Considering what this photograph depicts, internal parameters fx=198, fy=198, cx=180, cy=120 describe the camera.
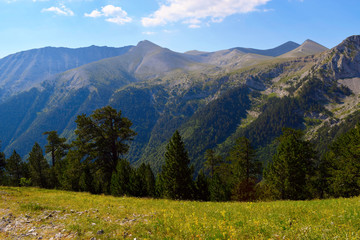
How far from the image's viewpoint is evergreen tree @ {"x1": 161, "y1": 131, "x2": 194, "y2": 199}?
31.1 meters

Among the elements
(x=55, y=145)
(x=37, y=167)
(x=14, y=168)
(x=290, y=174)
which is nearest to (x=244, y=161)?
(x=290, y=174)

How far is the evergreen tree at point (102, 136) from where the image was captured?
35.4 m

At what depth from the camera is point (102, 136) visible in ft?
120

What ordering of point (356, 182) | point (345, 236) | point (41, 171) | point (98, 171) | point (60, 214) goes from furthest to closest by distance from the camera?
point (41, 171), point (98, 171), point (356, 182), point (60, 214), point (345, 236)

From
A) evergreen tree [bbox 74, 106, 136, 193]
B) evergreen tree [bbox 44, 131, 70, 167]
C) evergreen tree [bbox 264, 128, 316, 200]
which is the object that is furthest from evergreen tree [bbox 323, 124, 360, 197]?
evergreen tree [bbox 44, 131, 70, 167]

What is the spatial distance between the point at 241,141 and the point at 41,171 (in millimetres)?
57542

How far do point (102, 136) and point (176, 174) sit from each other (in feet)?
51.6

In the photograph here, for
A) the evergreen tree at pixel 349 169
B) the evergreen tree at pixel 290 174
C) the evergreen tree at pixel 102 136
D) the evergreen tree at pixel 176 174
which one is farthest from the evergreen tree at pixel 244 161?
the evergreen tree at pixel 102 136

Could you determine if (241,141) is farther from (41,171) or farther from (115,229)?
(41,171)

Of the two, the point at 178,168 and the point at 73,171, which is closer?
the point at 178,168

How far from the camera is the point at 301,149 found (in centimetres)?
3647

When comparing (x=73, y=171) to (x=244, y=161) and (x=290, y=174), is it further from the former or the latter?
(x=290, y=174)

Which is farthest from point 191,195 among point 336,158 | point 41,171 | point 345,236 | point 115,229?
point 41,171

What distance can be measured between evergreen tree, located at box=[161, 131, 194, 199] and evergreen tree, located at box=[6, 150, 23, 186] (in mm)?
57555
